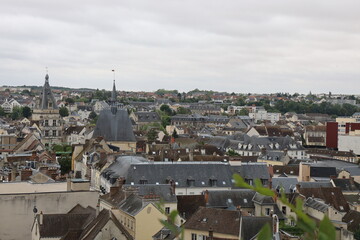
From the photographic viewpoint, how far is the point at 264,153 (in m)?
71.9

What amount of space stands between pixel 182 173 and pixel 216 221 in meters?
13.9

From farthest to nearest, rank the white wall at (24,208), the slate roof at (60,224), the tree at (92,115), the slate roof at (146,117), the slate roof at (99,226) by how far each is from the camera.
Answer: the tree at (92,115)
the slate roof at (146,117)
the white wall at (24,208)
the slate roof at (60,224)
the slate roof at (99,226)

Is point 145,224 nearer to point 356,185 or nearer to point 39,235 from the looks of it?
point 39,235

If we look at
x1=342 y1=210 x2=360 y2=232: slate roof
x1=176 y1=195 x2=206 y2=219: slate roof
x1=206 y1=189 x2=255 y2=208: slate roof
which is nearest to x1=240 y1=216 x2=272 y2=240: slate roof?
x1=176 y1=195 x2=206 y2=219: slate roof

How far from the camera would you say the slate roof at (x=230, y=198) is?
1414 inches

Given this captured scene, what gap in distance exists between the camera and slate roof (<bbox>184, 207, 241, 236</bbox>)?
2884cm

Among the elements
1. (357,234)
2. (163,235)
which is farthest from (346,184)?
(163,235)

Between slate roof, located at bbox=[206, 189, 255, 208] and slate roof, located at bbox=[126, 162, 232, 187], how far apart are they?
5.41m

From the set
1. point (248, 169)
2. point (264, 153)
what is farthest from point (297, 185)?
point (264, 153)

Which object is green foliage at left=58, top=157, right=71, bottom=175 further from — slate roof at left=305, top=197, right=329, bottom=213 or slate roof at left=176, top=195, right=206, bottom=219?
slate roof at left=305, top=197, right=329, bottom=213

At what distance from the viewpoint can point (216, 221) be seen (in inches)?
1164

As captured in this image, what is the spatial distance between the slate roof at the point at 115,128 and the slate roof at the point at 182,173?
2957 cm

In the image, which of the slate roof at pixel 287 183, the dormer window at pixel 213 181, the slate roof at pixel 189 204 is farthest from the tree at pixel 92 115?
the slate roof at pixel 189 204

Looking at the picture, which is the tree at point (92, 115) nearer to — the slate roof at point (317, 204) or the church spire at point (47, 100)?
the church spire at point (47, 100)
